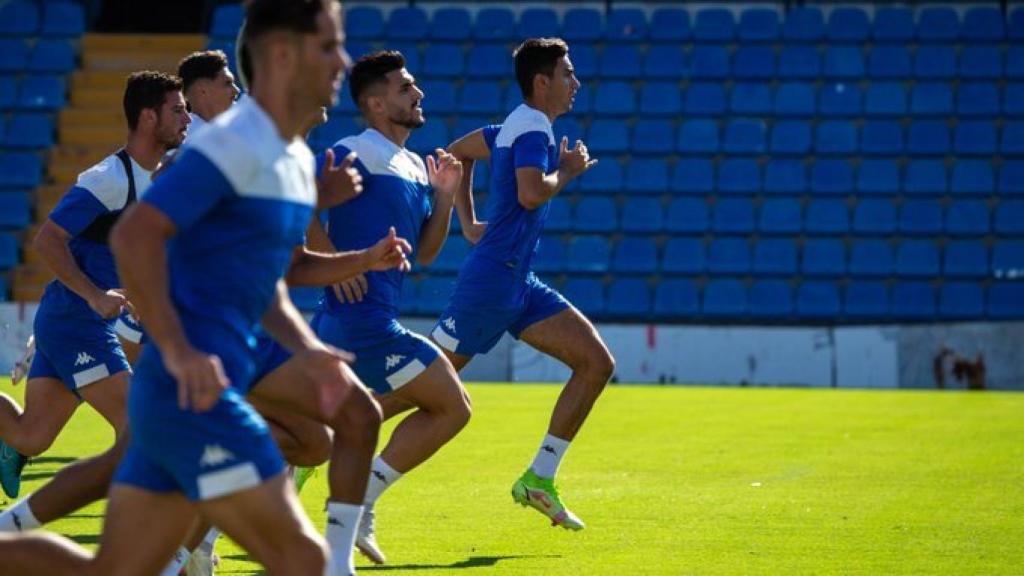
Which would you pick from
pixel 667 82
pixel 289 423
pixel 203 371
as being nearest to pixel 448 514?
pixel 289 423

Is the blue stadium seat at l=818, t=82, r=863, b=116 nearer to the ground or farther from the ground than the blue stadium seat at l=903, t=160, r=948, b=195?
farther from the ground

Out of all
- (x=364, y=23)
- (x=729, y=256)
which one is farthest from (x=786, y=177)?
(x=364, y=23)

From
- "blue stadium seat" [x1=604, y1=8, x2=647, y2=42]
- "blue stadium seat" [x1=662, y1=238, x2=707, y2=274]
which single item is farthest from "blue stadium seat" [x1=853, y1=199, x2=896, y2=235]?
"blue stadium seat" [x1=604, y1=8, x2=647, y2=42]

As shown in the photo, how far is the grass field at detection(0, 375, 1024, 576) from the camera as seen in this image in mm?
8383

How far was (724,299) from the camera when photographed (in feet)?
84.3

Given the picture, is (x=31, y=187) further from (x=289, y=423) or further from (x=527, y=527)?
(x=289, y=423)

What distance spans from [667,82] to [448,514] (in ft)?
62.9

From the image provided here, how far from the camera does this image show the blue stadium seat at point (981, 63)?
27844 millimetres

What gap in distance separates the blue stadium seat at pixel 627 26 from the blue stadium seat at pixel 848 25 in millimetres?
3187

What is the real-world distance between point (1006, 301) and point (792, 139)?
443 cm

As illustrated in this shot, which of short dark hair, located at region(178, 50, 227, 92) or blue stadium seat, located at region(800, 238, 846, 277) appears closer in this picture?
short dark hair, located at region(178, 50, 227, 92)

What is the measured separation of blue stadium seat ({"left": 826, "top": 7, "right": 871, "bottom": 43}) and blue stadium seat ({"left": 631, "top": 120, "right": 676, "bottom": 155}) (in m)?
3.33

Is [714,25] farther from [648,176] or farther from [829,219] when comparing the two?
[829,219]

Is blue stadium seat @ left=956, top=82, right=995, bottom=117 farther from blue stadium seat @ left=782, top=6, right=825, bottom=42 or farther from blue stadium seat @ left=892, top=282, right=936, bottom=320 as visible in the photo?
blue stadium seat @ left=892, top=282, right=936, bottom=320
